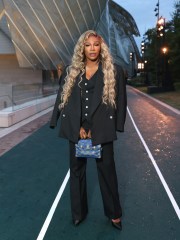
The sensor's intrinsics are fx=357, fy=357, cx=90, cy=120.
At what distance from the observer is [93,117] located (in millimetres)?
3570

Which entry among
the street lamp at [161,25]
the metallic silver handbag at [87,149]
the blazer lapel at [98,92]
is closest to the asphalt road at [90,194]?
the metallic silver handbag at [87,149]

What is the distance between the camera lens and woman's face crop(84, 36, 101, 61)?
3572mm

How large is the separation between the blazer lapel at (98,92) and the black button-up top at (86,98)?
40mm

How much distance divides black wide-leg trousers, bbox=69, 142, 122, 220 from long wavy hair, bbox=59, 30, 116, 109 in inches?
19.0

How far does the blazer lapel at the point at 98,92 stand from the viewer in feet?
11.6

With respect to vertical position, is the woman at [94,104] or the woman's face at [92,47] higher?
the woman's face at [92,47]

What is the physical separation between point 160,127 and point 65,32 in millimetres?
20919

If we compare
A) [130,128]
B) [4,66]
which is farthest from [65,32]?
[130,128]

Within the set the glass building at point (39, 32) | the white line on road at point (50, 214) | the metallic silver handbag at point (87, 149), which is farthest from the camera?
the glass building at point (39, 32)

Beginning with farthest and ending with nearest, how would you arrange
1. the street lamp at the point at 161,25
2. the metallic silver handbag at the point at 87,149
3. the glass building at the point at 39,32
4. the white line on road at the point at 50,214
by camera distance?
1. the street lamp at the point at 161,25
2. the glass building at the point at 39,32
3. the white line on road at the point at 50,214
4. the metallic silver handbag at the point at 87,149

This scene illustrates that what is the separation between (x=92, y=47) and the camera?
358 centimetres

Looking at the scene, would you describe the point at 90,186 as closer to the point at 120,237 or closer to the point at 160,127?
the point at 120,237

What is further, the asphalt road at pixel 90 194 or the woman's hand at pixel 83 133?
the asphalt road at pixel 90 194

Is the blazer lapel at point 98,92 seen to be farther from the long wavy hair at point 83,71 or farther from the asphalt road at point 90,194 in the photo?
the asphalt road at point 90,194
